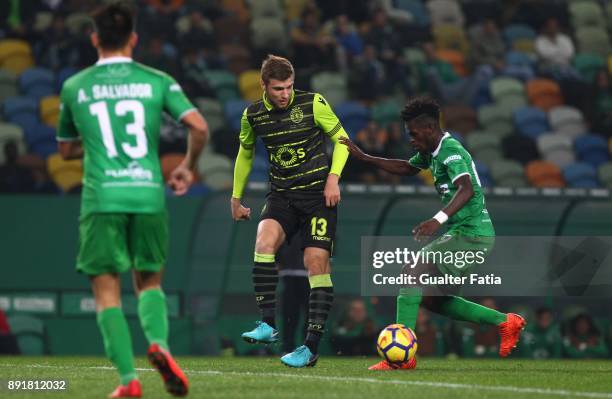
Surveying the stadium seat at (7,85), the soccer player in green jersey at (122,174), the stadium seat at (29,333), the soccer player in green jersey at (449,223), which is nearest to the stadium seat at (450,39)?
the stadium seat at (7,85)

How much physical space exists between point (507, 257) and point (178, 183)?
9089 mm

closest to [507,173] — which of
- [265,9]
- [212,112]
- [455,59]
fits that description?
[455,59]

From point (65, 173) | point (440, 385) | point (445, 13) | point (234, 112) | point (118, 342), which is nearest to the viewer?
point (118, 342)

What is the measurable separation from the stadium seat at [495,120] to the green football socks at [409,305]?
32.7ft

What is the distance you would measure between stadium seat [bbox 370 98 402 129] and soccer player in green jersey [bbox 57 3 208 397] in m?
11.8

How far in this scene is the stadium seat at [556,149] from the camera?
62.8ft

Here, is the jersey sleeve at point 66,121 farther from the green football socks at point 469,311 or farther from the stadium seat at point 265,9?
the stadium seat at point 265,9

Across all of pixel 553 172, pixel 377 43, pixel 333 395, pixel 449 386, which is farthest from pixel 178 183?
pixel 377 43

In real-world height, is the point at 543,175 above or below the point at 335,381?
above

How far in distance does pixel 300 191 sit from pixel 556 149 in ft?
32.7

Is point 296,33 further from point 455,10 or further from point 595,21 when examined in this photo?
point 595,21

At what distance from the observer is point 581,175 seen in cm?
1850

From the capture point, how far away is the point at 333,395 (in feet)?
23.5

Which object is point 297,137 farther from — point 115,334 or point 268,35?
point 268,35
